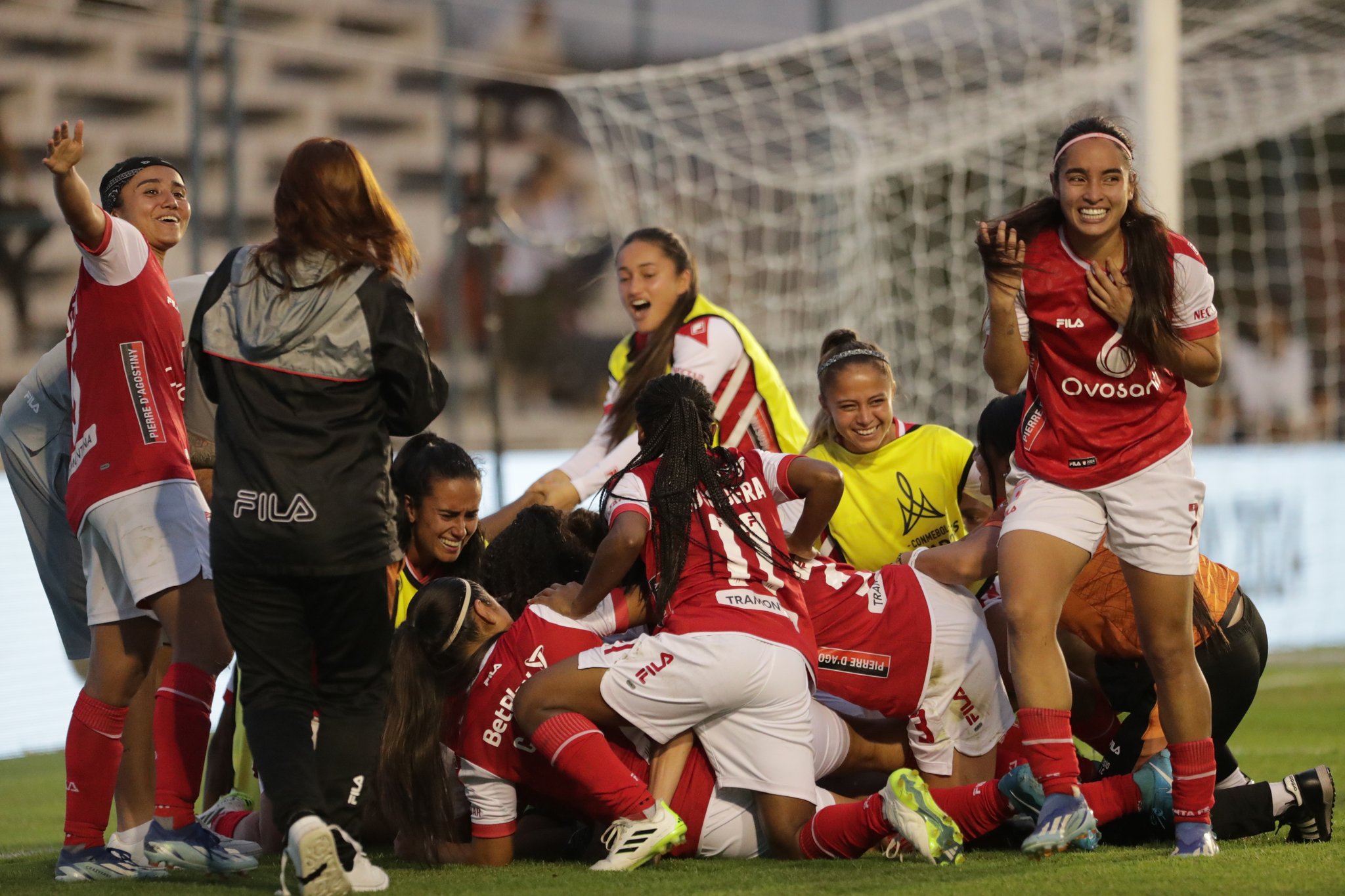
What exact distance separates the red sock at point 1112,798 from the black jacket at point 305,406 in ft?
5.86

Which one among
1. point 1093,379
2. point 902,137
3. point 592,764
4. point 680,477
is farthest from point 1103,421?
point 902,137

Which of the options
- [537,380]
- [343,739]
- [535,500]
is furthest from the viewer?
[537,380]

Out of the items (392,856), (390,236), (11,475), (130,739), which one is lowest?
(392,856)

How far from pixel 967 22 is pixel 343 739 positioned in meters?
9.78

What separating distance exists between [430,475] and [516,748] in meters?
0.85

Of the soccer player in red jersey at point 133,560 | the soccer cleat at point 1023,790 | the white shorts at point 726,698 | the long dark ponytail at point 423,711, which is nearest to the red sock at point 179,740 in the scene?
the soccer player in red jersey at point 133,560

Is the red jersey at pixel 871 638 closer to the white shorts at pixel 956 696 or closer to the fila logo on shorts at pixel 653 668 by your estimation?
the white shorts at pixel 956 696

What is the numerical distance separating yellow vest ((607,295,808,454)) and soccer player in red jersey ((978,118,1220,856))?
5.47ft

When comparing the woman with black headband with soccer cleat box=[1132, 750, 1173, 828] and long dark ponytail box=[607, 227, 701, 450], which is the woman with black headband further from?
soccer cleat box=[1132, 750, 1173, 828]

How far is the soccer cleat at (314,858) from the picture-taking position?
116 inches

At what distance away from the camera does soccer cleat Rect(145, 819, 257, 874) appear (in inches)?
140

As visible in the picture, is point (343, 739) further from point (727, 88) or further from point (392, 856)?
point (727, 88)

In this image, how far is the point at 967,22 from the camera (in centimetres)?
1161

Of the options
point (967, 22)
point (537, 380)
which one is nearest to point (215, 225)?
point (537, 380)
